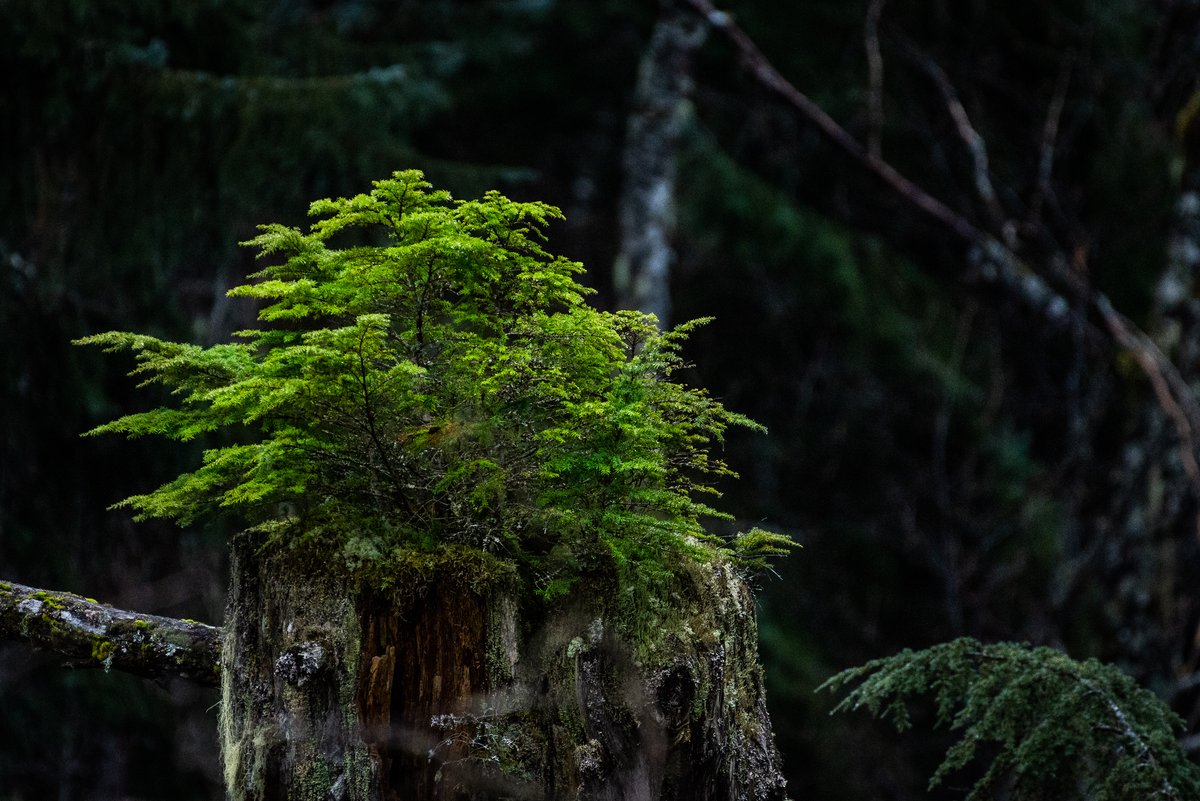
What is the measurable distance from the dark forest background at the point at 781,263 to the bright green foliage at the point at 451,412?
4.09 meters

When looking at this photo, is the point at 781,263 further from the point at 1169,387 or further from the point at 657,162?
the point at 1169,387

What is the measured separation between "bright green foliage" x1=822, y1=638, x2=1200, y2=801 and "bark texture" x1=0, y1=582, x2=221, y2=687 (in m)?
1.66

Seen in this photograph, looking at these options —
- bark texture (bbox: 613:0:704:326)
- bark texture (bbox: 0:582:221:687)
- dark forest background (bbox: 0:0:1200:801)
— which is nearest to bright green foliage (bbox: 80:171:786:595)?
bark texture (bbox: 0:582:221:687)

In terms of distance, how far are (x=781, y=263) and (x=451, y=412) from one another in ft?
33.6

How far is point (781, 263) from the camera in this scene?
12562 millimetres

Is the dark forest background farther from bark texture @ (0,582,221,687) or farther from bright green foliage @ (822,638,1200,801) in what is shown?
bark texture @ (0,582,221,687)

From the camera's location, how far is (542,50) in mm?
13922

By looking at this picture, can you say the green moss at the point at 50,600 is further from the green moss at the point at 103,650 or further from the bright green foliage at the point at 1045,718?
the bright green foliage at the point at 1045,718

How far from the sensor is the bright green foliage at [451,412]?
261 cm

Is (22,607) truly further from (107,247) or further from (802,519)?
(802,519)

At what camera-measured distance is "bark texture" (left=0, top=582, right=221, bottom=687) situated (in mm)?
2777

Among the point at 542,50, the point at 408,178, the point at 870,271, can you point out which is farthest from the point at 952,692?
the point at 542,50

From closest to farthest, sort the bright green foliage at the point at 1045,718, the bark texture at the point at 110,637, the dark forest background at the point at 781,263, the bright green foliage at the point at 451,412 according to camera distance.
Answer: the bright green foliage at the point at 451,412 → the bark texture at the point at 110,637 → the bright green foliage at the point at 1045,718 → the dark forest background at the point at 781,263

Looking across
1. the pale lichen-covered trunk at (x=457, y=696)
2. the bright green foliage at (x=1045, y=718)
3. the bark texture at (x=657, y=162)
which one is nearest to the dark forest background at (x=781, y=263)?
the bark texture at (x=657, y=162)
